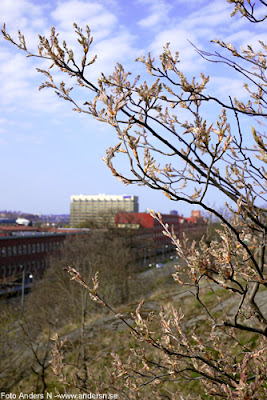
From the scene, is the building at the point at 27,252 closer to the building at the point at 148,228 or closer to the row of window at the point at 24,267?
the row of window at the point at 24,267

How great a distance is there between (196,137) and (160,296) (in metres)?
16.7

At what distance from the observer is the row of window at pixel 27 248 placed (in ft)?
164

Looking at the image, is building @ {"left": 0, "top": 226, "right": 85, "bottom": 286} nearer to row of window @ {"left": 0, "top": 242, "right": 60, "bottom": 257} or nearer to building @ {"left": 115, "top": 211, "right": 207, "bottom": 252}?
row of window @ {"left": 0, "top": 242, "right": 60, "bottom": 257}

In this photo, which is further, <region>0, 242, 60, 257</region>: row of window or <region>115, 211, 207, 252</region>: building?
<region>115, 211, 207, 252</region>: building

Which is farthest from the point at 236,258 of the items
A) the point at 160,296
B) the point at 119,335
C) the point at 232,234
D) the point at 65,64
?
the point at 160,296

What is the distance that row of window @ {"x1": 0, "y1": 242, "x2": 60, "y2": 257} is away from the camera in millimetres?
49919

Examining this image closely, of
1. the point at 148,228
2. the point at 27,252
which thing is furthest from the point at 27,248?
the point at 148,228

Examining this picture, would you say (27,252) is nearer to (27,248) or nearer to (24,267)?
(27,248)

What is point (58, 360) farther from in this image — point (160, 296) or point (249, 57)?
point (160, 296)

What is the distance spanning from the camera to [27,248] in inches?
2142

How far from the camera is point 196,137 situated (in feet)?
7.22

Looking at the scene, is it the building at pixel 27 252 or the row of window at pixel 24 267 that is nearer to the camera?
the row of window at pixel 24 267

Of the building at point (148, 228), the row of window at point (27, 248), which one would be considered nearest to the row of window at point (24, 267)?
the row of window at point (27, 248)

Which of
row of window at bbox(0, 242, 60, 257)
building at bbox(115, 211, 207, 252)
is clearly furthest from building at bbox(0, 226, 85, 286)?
building at bbox(115, 211, 207, 252)
